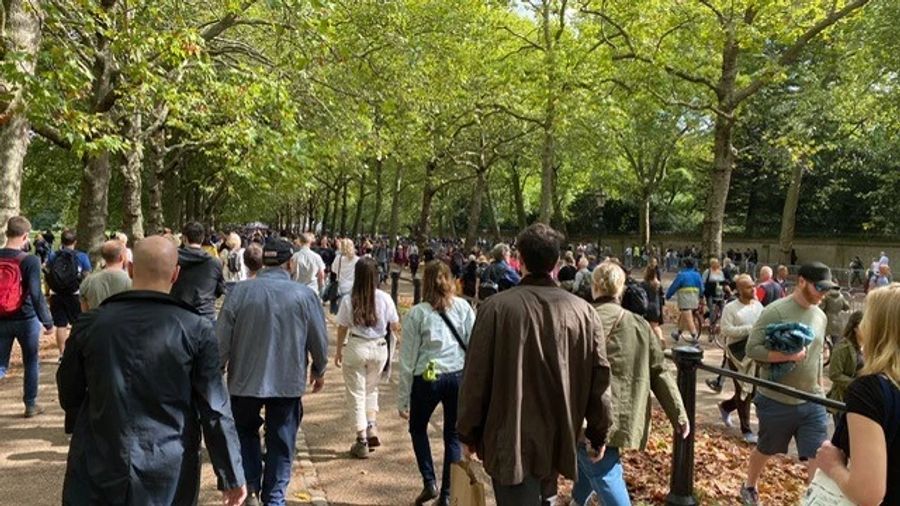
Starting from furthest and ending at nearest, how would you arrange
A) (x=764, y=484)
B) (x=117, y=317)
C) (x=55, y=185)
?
(x=55, y=185)
(x=764, y=484)
(x=117, y=317)

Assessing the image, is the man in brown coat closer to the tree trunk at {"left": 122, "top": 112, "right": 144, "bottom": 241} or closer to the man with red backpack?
the man with red backpack

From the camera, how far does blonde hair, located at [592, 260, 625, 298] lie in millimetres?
3938

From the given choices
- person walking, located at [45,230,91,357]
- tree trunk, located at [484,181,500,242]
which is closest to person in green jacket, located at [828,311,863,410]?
person walking, located at [45,230,91,357]

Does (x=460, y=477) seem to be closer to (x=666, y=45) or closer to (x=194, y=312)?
(x=194, y=312)

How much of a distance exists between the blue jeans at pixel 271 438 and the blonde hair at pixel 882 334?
131 inches

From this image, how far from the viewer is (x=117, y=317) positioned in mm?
2822

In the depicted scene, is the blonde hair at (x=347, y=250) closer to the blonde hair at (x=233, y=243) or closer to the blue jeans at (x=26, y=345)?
the blonde hair at (x=233, y=243)

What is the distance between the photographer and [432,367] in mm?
4812

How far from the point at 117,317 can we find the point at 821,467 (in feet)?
8.79

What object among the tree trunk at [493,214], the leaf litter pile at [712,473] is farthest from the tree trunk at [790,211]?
the leaf litter pile at [712,473]

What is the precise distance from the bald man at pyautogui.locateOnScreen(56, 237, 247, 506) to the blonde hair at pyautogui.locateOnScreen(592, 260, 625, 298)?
211 cm

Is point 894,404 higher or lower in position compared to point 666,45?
lower

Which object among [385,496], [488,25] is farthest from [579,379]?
[488,25]

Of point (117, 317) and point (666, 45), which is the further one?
point (666, 45)
